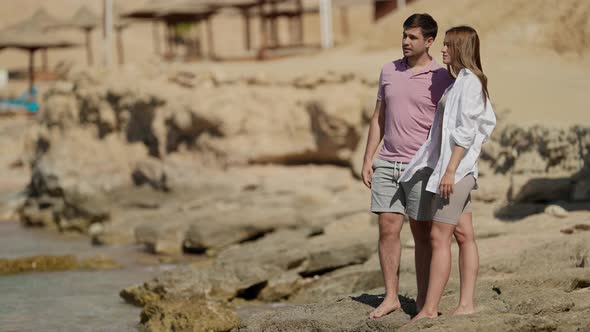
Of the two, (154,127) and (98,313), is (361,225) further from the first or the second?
(154,127)

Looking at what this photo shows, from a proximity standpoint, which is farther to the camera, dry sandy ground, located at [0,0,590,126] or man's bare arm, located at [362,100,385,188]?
dry sandy ground, located at [0,0,590,126]

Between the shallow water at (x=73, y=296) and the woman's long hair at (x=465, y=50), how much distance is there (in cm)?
430

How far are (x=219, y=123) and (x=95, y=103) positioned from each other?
421 cm

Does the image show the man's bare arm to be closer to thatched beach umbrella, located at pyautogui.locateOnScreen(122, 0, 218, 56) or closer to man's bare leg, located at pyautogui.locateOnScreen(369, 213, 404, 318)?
man's bare leg, located at pyautogui.locateOnScreen(369, 213, 404, 318)

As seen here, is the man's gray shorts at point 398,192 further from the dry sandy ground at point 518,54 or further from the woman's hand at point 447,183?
the dry sandy ground at point 518,54

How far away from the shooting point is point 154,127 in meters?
17.6

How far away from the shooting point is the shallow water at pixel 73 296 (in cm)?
858

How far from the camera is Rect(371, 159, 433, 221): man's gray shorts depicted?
501 centimetres

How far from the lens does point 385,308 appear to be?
523 cm

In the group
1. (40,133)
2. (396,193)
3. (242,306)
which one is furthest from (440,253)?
(40,133)

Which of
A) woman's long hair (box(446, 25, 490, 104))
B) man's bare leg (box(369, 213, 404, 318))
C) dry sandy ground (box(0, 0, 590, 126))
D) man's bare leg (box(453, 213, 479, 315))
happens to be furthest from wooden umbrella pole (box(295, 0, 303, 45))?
man's bare leg (box(453, 213, 479, 315))

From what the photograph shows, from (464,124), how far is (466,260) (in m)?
0.70

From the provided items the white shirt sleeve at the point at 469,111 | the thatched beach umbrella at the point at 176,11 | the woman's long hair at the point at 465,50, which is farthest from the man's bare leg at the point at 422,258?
the thatched beach umbrella at the point at 176,11

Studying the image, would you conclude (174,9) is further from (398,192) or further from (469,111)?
(469,111)
